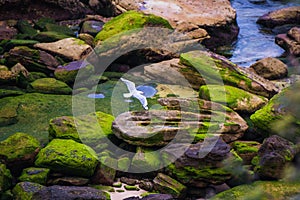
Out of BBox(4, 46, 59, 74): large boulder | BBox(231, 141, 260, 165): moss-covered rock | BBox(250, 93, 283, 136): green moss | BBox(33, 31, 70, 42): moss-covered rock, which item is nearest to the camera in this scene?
BBox(231, 141, 260, 165): moss-covered rock

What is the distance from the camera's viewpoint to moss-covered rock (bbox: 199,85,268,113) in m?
6.43

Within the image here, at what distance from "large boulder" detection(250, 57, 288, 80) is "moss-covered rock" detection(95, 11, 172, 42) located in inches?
83.0

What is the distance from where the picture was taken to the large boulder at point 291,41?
10.4 metres

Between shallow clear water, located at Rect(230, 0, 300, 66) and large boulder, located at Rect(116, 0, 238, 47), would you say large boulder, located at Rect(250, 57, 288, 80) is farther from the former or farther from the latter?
large boulder, located at Rect(116, 0, 238, 47)

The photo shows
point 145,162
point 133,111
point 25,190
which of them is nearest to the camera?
point 25,190

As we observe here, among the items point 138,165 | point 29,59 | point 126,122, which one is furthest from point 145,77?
point 138,165

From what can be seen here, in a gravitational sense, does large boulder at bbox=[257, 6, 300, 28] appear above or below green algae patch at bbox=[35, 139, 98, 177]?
below

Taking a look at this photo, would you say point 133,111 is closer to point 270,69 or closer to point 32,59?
point 32,59

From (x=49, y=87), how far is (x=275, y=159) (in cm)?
390

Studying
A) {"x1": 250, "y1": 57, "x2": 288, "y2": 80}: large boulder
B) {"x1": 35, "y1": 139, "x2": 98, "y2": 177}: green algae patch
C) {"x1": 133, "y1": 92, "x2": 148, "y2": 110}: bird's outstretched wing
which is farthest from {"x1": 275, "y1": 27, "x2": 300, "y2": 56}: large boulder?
{"x1": 35, "y1": 139, "x2": 98, "y2": 177}: green algae patch

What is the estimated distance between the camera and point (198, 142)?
5.27 m

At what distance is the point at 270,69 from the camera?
8.61 metres

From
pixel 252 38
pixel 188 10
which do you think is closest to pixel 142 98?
pixel 188 10

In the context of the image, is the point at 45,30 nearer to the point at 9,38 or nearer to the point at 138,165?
the point at 9,38
